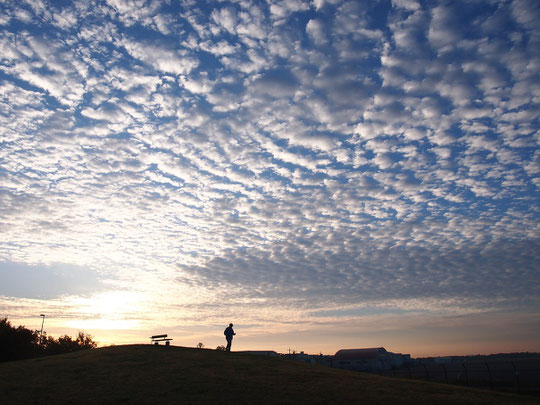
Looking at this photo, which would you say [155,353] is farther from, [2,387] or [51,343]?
[51,343]

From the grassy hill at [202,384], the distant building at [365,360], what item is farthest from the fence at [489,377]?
the grassy hill at [202,384]

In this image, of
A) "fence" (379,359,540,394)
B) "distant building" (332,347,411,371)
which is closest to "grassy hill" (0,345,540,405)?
"fence" (379,359,540,394)

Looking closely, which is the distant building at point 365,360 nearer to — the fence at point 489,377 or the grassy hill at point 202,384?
the fence at point 489,377

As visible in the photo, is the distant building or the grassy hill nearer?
the grassy hill

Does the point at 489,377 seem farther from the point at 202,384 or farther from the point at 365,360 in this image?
the point at 202,384

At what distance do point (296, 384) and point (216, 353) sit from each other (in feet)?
40.7

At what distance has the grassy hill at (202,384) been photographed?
72.9ft

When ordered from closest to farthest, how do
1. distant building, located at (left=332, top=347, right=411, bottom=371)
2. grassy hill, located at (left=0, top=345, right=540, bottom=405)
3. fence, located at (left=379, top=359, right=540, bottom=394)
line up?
grassy hill, located at (left=0, top=345, right=540, bottom=405) → fence, located at (left=379, top=359, right=540, bottom=394) → distant building, located at (left=332, top=347, right=411, bottom=371)

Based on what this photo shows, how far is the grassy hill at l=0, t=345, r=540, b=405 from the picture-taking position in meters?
22.2

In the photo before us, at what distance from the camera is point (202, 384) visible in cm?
Answer: 2472

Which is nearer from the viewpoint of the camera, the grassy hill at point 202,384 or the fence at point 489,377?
the grassy hill at point 202,384

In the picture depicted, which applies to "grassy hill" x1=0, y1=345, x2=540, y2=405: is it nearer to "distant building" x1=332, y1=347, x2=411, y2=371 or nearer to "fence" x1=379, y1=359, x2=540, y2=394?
"fence" x1=379, y1=359, x2=540, y2=394

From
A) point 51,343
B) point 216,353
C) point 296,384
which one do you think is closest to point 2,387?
point 216,353

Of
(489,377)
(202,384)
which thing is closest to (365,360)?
(489,377)
